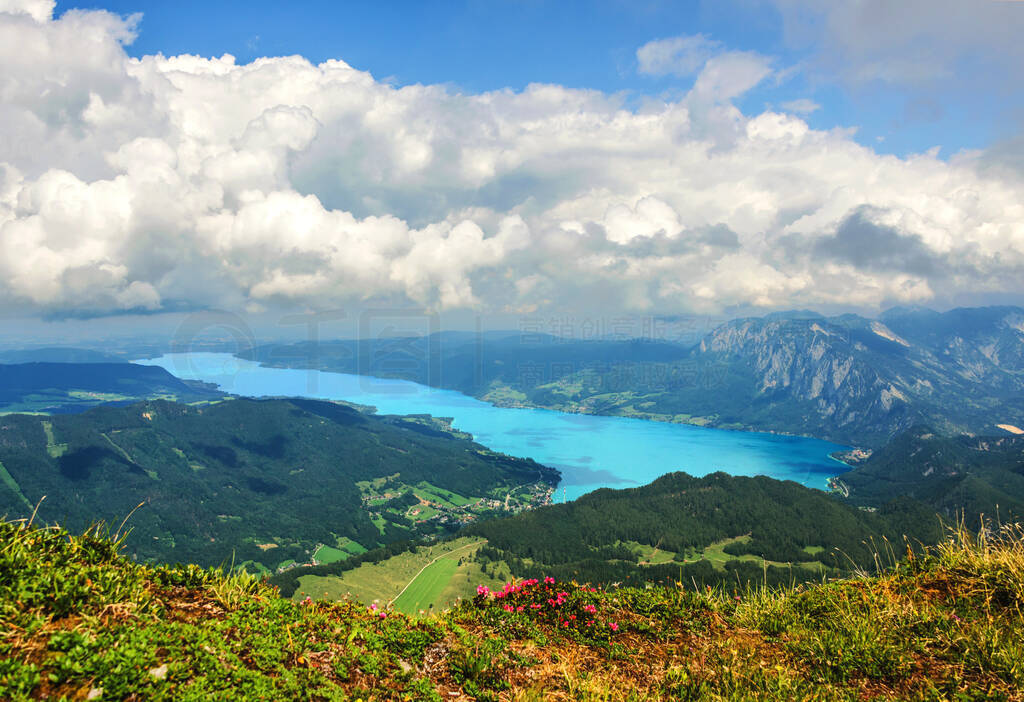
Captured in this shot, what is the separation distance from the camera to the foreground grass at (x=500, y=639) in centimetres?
466

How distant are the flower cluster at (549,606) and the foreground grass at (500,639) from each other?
4 cm

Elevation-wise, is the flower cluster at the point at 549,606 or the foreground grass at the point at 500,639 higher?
the foreground grass at the point at 500,639

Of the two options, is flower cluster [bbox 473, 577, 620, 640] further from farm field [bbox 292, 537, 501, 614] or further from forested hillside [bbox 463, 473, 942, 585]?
forested hillside [bbox 463, 473, 942, 585]

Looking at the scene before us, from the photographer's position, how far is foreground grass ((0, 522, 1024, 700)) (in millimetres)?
4664

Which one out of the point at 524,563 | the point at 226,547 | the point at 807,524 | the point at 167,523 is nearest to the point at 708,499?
the point at 807,524

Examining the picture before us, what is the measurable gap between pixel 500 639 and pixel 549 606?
194cm

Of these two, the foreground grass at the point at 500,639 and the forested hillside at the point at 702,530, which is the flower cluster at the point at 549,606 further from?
the forested hillside at the point at 702,530

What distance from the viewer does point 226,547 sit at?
175000mm

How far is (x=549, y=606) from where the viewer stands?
9.09 meters

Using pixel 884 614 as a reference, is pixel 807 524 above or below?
below

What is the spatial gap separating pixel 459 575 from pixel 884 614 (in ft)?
374

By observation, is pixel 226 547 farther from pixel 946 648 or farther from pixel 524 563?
pixel 946 648

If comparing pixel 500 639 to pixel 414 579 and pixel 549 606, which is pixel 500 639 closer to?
pixel 549 606

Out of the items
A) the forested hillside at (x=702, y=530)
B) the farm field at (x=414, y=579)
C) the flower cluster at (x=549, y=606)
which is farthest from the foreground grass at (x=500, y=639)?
the forested hillside at (x=702, y=530)
